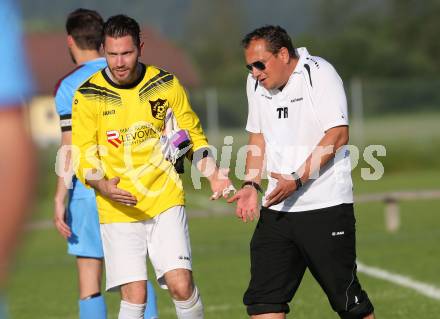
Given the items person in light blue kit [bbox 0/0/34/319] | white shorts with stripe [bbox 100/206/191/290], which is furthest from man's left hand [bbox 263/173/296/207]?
person in light blue kit [bbox 0/0/34/319]

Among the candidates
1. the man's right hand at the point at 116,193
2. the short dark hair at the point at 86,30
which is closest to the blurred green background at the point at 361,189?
the man's right hand at the point at 116,193

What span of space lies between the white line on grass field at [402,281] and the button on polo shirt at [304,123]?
3473 millimetres

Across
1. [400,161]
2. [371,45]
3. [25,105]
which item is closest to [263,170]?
[25,105]

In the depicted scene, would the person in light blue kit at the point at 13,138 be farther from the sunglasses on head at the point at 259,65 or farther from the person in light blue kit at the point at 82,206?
the person in light blue kit at the point at 82,206

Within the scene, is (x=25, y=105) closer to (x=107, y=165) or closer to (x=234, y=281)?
(x=107, y=165)

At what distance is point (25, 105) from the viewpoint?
208cm

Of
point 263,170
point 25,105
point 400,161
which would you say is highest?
point 25,105

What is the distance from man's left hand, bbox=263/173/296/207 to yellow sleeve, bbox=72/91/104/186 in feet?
3.16

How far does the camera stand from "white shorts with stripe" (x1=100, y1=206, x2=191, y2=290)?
6320 millimetres

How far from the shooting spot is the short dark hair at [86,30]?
7297mm

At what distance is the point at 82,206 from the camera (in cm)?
727

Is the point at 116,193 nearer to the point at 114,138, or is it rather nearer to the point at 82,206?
the point at 114,138

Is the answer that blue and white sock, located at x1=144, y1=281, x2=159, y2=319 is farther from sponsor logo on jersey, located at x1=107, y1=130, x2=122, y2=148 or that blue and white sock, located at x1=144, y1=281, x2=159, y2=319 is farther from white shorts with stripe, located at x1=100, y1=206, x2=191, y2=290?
sponsor logo on jersey, located at x1=107, y1=130, x2=122, y2=148

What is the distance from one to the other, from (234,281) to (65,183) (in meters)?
4.51
